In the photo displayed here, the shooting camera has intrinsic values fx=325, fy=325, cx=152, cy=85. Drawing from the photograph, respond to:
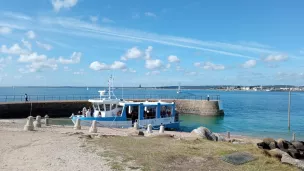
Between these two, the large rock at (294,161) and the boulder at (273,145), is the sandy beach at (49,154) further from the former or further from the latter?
the boulder at (273,145)

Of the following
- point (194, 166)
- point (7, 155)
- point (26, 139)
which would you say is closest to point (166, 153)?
point (194, 166)

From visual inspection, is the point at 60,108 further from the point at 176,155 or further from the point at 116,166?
the point at 116,166

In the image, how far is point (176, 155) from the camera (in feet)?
42.5

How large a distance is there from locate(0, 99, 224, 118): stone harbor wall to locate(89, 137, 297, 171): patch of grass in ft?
97.2

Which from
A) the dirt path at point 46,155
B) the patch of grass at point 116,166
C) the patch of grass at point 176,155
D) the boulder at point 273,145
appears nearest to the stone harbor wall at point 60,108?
the dirt path at point 46,155

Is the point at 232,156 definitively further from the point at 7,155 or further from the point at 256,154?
the point at 7,155

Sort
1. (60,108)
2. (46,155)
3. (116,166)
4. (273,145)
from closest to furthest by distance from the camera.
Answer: (116,166), (46,155), (273,145), (60,108)

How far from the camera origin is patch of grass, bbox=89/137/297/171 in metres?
11.3

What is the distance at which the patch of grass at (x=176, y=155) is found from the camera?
37.1 feet

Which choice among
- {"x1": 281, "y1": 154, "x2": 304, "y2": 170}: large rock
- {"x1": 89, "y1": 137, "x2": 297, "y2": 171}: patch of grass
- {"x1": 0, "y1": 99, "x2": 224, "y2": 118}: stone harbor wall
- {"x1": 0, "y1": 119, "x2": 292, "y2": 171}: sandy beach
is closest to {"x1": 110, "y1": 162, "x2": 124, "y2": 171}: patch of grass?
{"x1": 89, "y1": 137, "x2": 297, "y2": 171}: patch of grass

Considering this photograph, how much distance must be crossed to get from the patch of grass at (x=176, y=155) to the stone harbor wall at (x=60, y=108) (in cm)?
2964

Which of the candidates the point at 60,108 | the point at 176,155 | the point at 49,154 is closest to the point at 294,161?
the point at 176,155

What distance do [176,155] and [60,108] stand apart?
121ft

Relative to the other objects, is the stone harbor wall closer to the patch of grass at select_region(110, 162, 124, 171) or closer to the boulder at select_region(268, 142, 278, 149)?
the boulder at select_region(268, 142, 278, 149)
